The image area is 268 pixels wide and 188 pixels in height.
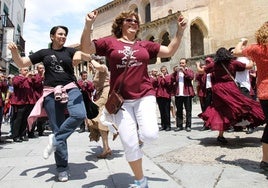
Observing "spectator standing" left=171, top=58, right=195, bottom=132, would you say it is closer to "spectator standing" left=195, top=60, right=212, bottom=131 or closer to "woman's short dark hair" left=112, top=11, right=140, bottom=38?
"spectator standing" left=195, top=60, right=212, bottom=131

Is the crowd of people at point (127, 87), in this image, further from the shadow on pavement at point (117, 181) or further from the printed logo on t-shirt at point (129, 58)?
the shadow on pavement at point (117, 181)

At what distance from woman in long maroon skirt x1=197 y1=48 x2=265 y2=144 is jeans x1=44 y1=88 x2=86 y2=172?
125 inches

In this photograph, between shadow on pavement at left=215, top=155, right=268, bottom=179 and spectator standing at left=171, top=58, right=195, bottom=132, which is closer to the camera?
shadow on pavement at left=215, top=155, right=268, bottom=179

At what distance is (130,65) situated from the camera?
150 inches

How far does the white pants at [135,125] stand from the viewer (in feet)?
12.3

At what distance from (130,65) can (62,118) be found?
1568mm

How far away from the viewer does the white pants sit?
374cm

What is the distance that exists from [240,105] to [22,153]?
4.49 m

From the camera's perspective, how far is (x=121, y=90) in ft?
12.6

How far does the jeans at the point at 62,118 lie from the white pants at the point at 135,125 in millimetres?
935

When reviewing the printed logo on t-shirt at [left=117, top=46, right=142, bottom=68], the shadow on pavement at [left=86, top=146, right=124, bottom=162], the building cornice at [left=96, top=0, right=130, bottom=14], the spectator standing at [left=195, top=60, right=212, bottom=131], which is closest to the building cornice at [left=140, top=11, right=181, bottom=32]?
the building cornice at [left=96, top=0, right=130, bottom=14]

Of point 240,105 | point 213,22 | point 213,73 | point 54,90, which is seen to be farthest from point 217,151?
point 213,22

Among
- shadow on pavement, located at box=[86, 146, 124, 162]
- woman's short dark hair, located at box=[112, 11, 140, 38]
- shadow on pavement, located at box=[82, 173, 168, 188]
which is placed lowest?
shadow on pavement, located at box=[86, 146, 124, 162]

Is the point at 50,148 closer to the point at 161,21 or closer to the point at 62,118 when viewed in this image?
the point at 62,118
